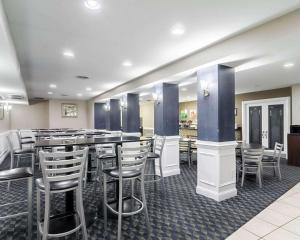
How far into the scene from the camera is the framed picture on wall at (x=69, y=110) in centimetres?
1207

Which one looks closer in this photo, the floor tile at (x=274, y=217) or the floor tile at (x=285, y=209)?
the floor tile at (x=274, y=217)

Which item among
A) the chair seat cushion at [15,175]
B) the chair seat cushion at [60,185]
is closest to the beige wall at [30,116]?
the chair seat cushion at [15,175]

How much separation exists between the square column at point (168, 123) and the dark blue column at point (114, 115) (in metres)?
3.94

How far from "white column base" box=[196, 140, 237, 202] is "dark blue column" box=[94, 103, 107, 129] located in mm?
8053

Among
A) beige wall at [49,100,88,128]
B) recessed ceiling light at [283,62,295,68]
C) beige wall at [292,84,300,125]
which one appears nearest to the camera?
recessed ceiling light at [283,62,295,68]

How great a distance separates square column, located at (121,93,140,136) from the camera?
7.28 metres

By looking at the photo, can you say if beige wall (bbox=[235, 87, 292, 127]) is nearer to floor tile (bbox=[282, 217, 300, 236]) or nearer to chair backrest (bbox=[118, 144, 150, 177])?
floor tile (bbox=[282, 217, 300, 236])

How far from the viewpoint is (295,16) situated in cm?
248

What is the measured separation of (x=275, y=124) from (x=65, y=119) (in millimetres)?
10985

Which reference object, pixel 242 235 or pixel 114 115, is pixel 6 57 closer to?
pixel 242 235

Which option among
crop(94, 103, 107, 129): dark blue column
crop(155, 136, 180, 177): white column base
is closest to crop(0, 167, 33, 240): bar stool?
crop(155, 136, 180, 177): white column base

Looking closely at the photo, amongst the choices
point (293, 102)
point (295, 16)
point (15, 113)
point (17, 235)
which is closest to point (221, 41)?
point (295, 16)

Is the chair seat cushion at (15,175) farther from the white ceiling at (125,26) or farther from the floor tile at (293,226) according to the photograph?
the floor tile at (293,226)

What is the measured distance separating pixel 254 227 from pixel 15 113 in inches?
489
